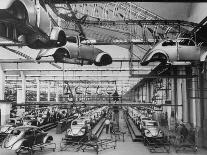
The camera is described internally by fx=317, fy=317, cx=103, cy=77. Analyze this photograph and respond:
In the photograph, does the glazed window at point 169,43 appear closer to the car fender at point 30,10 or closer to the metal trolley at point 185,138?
the car fender at point 30,10

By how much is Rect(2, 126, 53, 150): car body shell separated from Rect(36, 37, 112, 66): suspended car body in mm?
7748

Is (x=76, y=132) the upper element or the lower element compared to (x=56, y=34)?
lower

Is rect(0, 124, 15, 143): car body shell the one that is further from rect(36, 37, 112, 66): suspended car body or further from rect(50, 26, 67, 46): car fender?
rect(50, 26, 67, 46): car fender

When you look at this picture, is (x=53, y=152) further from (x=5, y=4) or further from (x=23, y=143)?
(x=5, y=4)

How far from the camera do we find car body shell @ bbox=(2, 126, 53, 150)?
1492cm

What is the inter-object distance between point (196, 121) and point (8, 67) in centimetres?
1654

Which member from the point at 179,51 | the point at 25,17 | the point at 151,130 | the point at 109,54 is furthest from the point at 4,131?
the point at 25,17

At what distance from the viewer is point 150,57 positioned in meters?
8.66

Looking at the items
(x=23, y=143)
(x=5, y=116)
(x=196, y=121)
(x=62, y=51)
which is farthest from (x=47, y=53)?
(x=5, y=116)

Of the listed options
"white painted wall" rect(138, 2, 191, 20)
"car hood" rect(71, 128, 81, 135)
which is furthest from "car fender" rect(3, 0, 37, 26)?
"car hood" rect(71, 128, 81, 135)

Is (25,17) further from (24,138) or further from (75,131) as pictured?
(75,131)

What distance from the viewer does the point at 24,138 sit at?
15.4m

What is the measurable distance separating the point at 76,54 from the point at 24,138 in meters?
8.92

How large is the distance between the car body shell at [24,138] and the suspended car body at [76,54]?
7748mm
